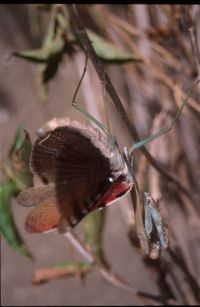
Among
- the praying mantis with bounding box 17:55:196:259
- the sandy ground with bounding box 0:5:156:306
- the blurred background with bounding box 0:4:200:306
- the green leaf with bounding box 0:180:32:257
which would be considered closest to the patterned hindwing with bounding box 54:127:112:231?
the praying mantis with bounding box 17:55:196:259

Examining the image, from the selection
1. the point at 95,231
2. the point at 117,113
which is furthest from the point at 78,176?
the point at 117,113

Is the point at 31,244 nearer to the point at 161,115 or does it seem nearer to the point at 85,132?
the point at 161,115

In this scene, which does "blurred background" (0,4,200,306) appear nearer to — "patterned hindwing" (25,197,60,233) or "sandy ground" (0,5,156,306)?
"sandy ground" (0,5,156,306)

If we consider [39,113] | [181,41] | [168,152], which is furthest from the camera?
[39,113]

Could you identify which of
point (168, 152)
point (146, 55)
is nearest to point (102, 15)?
point (146, 55)

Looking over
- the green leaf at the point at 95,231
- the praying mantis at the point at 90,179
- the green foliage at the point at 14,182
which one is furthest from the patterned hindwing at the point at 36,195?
the green leaf at the point at 95,231

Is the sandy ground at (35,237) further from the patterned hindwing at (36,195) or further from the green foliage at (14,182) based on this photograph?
the patterned hindwing at (36,195)

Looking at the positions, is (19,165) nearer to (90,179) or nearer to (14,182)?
(14,182)
